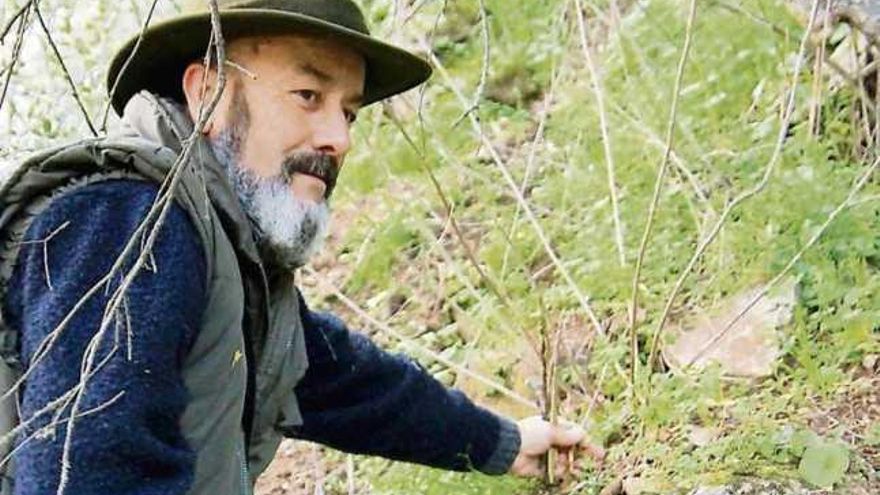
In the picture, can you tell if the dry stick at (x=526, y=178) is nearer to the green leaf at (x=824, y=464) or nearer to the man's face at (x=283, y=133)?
the green leaf at (x=824, y=464)

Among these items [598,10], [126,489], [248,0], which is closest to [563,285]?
[598,10]

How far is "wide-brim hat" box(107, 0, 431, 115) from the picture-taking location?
2.48 metres

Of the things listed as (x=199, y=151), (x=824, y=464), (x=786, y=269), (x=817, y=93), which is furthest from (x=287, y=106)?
(x=817, y=93)

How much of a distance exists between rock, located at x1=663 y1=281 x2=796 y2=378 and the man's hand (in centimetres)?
39

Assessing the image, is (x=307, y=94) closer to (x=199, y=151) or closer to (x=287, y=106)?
(x=287, y=106)

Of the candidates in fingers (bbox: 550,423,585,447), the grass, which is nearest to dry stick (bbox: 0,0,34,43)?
the grass

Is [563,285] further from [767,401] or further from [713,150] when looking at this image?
[767,401]

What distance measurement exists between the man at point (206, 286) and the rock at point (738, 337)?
1.99 ft

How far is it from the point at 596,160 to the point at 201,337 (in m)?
2.26

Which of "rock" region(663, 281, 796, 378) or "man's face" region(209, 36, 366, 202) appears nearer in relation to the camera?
"man's face" region(209, 36, 366, 202)

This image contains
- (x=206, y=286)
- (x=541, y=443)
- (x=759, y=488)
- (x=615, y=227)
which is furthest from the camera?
(x=615, y=227)

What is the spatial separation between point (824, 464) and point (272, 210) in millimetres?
1332

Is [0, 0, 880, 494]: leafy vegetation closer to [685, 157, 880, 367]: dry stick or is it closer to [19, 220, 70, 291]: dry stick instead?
[685, 157, 880, 367]: dry stick

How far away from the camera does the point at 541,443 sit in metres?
3.32
